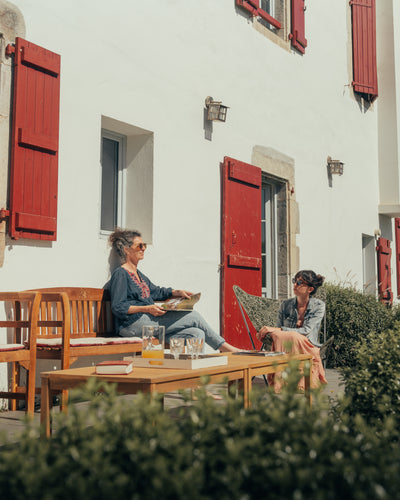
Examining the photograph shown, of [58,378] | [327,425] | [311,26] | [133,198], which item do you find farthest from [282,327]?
[311,26]

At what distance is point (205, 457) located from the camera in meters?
1.33

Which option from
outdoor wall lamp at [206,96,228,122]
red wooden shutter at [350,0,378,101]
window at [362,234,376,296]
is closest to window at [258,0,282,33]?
outdoor wall lamp at [206,96,228,122]

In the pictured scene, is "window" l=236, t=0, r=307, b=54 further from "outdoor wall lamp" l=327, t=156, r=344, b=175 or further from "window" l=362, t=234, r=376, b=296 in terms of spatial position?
"window" l=362, t=234, r=376, b=296

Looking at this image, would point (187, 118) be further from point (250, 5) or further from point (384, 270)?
point (384, 270)

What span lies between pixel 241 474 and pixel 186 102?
17.9ft

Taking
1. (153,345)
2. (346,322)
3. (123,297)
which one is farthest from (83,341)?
(346,322)

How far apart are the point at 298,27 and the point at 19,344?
20.2 ft

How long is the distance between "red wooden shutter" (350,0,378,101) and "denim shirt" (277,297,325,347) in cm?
572

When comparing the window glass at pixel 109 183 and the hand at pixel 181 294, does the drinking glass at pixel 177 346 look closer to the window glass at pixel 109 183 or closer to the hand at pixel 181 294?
the hand at pixel 181 294

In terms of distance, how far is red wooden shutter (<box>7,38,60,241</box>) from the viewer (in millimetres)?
4547

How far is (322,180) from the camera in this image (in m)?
9.08

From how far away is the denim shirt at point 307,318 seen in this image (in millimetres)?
5410

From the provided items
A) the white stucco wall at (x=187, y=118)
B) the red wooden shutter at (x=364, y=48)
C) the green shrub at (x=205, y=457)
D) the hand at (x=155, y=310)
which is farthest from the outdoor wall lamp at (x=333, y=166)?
the green shrub at (x=205, y=457)

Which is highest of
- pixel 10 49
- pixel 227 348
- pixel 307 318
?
pixel 10 49
